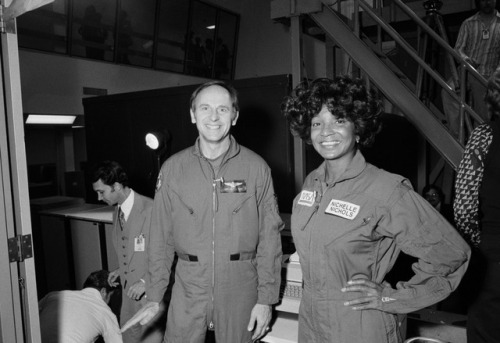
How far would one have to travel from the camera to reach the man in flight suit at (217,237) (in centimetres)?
178

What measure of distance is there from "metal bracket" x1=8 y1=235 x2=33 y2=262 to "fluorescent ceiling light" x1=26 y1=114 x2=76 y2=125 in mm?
5726

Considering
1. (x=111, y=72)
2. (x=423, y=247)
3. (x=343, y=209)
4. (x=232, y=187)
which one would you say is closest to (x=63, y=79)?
(x=111, y=72)

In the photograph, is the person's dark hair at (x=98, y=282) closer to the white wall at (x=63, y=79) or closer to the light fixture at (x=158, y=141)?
the light fixture at (x=158, y=141)

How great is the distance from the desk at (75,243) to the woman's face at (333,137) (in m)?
2.68

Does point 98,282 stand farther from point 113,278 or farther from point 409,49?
point 409,49

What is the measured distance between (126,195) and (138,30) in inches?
260

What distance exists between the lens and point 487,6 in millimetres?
3371

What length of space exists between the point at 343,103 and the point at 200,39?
29.9 ft

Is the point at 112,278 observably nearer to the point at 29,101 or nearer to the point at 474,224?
the point at 474,224

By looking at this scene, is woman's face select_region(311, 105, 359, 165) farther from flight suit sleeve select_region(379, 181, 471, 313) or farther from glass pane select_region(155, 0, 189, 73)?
→ glass pane select_region(155, 0, 189, 73)

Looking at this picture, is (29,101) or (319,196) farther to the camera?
(29,101)

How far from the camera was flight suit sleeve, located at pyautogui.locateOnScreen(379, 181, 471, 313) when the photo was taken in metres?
1.32

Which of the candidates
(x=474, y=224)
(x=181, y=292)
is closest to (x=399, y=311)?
(x=474, y=224)

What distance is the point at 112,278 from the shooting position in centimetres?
331
